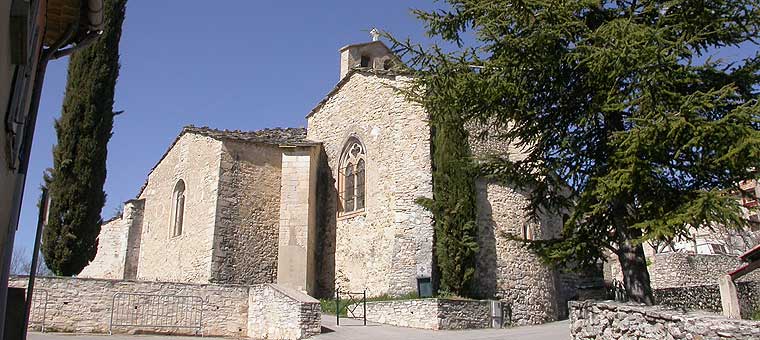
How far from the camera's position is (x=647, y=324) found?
8.98m

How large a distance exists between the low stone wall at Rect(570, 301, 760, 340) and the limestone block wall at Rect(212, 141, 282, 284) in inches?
580

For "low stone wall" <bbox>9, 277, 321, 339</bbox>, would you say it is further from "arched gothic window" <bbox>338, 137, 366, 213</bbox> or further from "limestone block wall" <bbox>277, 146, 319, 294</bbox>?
"arched gothic window" <bbox>338, 137, 366, 213</bbox>

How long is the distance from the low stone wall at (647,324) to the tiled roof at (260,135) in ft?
49.9

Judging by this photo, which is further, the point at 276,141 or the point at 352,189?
the point at 276,141

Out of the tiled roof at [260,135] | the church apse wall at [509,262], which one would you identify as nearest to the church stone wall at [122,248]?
the tiled roof at [260,135]

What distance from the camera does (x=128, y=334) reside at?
16906 mm

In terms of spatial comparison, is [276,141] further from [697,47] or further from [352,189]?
[697,47]

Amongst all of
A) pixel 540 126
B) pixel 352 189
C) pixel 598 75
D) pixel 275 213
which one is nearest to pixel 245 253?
pixel 275 213

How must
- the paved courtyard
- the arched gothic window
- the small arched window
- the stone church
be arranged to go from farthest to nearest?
the small arched window → the arched gothic window → the stone church → the paved courtyard

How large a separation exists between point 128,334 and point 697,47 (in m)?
14.7

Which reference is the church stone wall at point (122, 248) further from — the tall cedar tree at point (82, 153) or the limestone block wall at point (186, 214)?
the tall cedar tree at point (82, 153)

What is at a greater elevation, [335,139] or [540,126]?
[335,139]

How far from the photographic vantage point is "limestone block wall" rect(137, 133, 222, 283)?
23.5 m

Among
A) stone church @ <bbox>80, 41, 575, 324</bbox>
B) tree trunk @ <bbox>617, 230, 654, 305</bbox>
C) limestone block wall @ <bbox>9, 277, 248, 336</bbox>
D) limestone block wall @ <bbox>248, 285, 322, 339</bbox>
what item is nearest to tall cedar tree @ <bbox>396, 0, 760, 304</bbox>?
tree trunk @ <bbox>617, 230, 654, 305</bbox>
